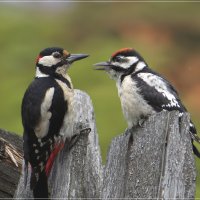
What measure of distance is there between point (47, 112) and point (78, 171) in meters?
1.02

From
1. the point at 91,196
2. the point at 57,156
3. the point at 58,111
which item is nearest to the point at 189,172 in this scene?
the point at 91,196

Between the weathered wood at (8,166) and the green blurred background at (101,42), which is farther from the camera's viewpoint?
the green blurred background at (101,42)

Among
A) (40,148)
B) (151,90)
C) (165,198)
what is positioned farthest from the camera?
(151,90)

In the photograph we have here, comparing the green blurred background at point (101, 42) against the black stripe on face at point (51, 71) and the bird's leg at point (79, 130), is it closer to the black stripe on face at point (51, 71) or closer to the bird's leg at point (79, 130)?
the black stripe on face at point (51, 71)

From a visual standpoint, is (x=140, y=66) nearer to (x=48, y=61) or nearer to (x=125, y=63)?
(x=125, y=63)

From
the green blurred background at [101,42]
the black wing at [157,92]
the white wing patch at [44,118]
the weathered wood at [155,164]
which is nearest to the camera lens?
the weathered wood at [155,164]

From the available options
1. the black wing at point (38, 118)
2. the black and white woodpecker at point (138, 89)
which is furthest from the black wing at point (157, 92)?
the black wing at point (38, 118)

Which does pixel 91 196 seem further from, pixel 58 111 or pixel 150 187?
pixel 58 111

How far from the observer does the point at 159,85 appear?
487cm

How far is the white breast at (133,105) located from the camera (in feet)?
15.6

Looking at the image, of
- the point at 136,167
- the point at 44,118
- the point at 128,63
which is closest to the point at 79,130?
the point at 136,167

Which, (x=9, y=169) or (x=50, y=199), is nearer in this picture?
(x=50, y=199)

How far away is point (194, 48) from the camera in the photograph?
13.3m

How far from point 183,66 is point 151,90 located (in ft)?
27.0
